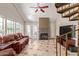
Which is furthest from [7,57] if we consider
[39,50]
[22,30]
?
[39,50]

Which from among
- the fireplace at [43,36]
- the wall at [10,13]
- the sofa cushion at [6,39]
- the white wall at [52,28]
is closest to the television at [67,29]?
the white wall at [52,28]

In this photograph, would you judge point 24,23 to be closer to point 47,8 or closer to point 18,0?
point 47,8

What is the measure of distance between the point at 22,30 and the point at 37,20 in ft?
2.16

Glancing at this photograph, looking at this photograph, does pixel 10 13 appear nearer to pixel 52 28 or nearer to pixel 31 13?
pixel 31 13

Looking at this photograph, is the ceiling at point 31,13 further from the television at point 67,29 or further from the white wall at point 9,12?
the television at point 67,29

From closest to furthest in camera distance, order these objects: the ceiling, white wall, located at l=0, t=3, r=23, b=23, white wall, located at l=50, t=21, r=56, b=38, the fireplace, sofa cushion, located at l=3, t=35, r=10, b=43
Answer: white wall, located at l=50, t=21, r=56, b=38 → the ceiling → the fireplace → white wall, located at l=0, t=3, r=23, b=23 → sofa cushion, located at l=3, t=35, r=10, b=43

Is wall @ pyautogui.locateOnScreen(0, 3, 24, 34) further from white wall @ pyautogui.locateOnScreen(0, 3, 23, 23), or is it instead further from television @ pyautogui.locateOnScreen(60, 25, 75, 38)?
television @ pyautogui.locateOnScreen(60, 25, 75, 38)

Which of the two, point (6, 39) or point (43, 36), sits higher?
point (43, 36)

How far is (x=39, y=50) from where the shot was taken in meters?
6.15

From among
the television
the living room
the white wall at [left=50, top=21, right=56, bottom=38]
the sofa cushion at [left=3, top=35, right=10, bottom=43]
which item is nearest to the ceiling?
the living room

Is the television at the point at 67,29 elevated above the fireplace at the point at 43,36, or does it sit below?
above

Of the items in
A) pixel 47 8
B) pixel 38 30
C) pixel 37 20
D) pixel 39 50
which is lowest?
pixel 39 50

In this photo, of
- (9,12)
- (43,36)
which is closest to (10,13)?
(9,12)

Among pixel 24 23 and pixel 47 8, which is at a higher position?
pixel 47 8
